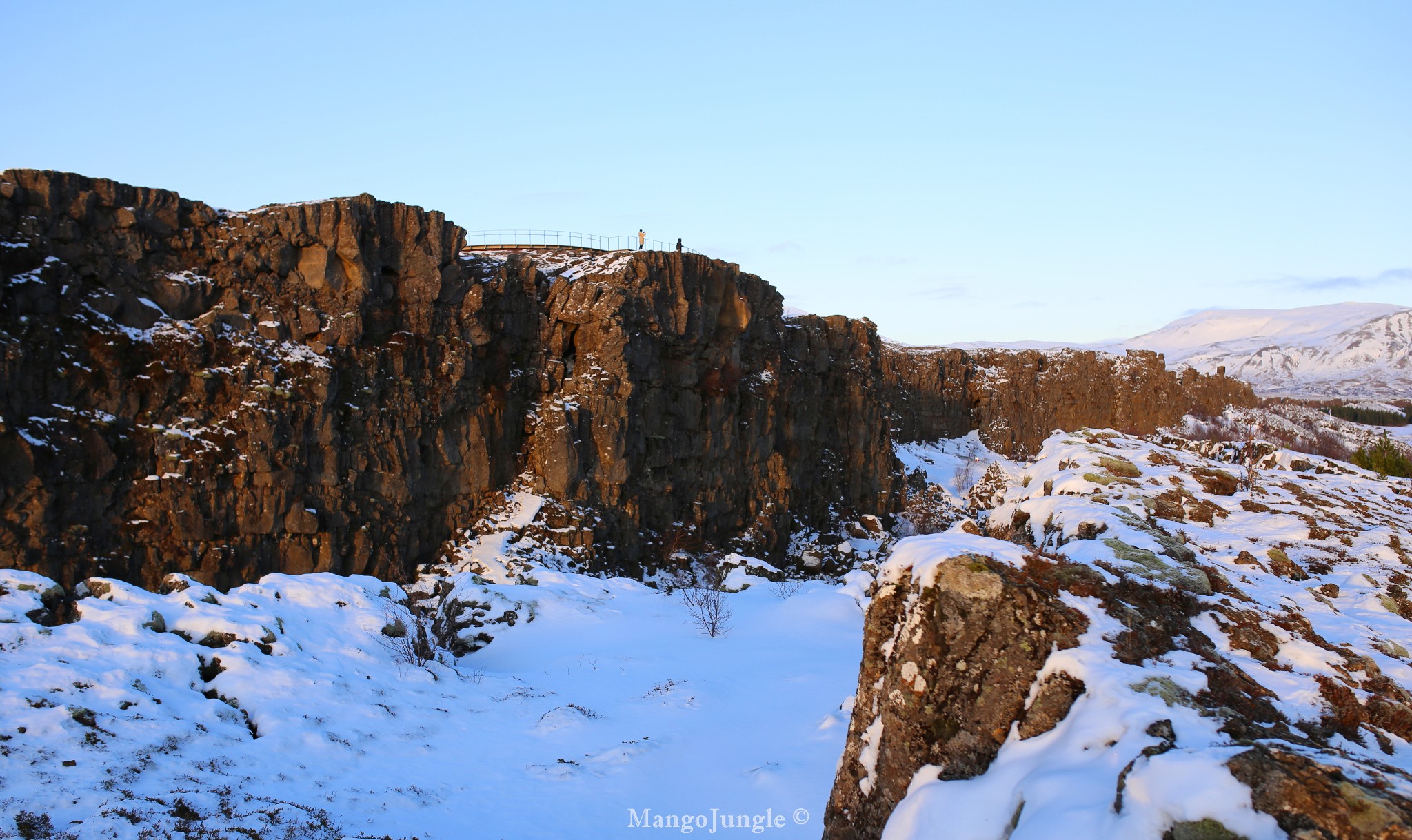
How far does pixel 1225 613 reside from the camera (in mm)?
8273

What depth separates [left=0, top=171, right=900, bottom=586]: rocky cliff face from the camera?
2464cm

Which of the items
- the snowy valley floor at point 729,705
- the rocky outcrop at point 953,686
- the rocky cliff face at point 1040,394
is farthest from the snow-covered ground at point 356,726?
the rocky cliff face at point 1040,394

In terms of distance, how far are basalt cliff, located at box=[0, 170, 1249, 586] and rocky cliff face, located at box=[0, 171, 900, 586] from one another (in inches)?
3.0

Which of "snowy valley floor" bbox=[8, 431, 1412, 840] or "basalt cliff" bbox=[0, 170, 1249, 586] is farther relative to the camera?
"basalt cliff" bbox=[0, 170, 1249, 586]

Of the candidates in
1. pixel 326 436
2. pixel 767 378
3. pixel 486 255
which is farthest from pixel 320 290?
pixel 767 378

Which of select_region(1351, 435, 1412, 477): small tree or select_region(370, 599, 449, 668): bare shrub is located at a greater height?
Result: select_region(1351, 435, 1412, 477): small tree

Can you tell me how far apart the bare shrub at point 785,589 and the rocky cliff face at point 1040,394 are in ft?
146

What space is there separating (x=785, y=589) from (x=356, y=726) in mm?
14363

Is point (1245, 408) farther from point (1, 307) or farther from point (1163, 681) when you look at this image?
point (1, 307)

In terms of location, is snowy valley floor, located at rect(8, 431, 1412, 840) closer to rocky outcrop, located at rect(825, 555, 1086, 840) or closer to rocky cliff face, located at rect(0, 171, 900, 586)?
rocky outcrop, located at rect(825, 555, 1086, 840)

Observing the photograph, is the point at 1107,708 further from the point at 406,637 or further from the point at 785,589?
the point at 785,589

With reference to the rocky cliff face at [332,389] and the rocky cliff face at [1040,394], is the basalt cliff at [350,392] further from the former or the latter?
the rocky cliff face at [1040,394]

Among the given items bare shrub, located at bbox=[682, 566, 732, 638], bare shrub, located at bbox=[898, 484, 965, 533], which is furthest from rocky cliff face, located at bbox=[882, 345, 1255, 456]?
bare shrub, located at bbox=[682, 566, 732, 638]

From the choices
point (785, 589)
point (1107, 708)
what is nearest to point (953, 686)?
point (1107, 708)
